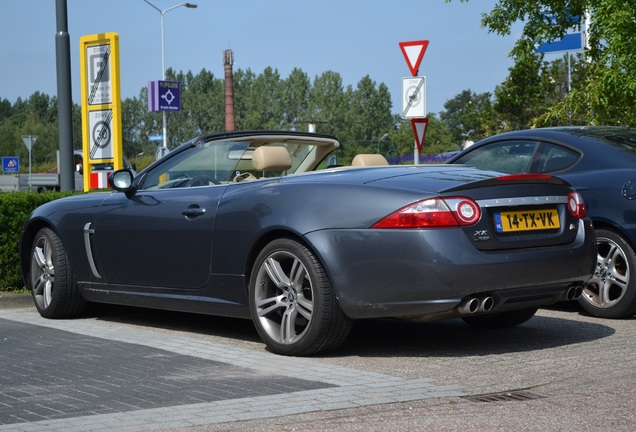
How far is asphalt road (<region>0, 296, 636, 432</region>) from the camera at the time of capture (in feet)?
15.7

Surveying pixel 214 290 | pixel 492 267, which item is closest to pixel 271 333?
pixel 214 290

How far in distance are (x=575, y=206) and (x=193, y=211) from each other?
250 cm

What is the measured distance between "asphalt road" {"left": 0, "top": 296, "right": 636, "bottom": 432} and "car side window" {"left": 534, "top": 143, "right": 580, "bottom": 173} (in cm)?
121

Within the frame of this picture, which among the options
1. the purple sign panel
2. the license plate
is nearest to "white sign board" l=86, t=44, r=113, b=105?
the license plate

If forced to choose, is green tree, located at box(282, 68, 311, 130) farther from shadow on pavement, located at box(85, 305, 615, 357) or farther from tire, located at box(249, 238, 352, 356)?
tire, located at box(249, 238, 352, 356)

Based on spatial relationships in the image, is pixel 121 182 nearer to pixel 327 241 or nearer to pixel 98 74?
pixel 327 241

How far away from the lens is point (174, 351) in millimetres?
6965

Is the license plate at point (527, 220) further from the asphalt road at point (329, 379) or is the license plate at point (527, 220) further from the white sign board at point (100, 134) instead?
the white sign board at point (100, 134)

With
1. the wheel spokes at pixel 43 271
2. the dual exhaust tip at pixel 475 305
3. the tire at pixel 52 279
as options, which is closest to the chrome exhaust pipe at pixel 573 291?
the dual exhaust tip at pixel 475 305

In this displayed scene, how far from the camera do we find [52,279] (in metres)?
8.77

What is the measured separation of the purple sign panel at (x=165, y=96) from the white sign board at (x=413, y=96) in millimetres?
26838

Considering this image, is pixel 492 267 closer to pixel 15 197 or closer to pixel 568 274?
pixel 568 274

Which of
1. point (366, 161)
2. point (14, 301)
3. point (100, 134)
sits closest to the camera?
point (366, 161)

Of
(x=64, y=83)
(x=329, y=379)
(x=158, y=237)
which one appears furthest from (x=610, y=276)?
(x=64, y=83)
